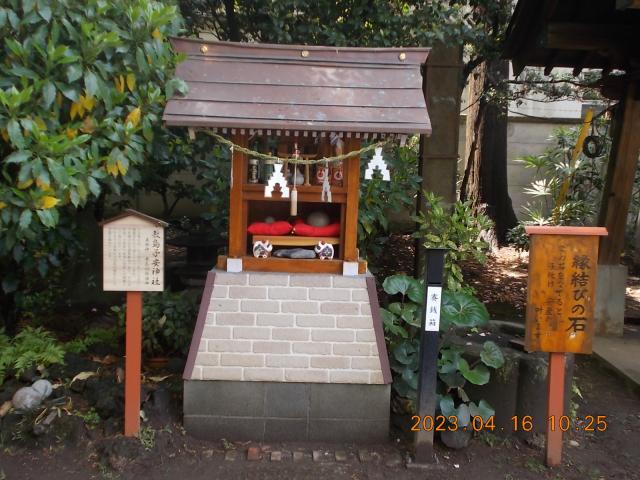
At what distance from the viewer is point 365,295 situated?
4539 mm

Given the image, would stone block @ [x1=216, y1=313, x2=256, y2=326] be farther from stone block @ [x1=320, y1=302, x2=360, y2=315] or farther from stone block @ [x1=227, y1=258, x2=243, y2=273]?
stone block @ [x1=320, y1=302, x2=360, y2=315]

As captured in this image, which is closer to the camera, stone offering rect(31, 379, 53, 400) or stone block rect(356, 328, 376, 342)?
stone block rect(356, 328, 376, 342)

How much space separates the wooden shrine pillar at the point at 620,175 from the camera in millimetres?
7145

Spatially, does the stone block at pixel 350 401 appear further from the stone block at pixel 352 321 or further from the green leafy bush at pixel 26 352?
the green leafy bush at pixel 26 352

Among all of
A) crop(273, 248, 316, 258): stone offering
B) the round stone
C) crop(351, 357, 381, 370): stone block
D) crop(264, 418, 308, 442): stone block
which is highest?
the round stone

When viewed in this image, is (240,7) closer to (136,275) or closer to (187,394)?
(136,275)

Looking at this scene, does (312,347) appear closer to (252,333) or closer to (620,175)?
(252,333)

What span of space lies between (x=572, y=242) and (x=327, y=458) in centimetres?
246

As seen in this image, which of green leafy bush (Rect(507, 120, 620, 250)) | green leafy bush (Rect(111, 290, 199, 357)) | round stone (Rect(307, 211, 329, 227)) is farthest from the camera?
green leafy bush (Rect(507, 120, 620, 250))

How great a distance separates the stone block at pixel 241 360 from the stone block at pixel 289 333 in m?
0.21

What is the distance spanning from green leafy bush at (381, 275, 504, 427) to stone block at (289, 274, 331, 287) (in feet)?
2.52

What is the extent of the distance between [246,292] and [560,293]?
Answer: 238cm

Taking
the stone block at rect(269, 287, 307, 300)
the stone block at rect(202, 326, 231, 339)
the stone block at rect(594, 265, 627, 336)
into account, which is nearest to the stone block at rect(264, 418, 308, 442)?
the stone block at rect(202, 326, 231, 339)

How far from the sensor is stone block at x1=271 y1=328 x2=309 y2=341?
4.54m
